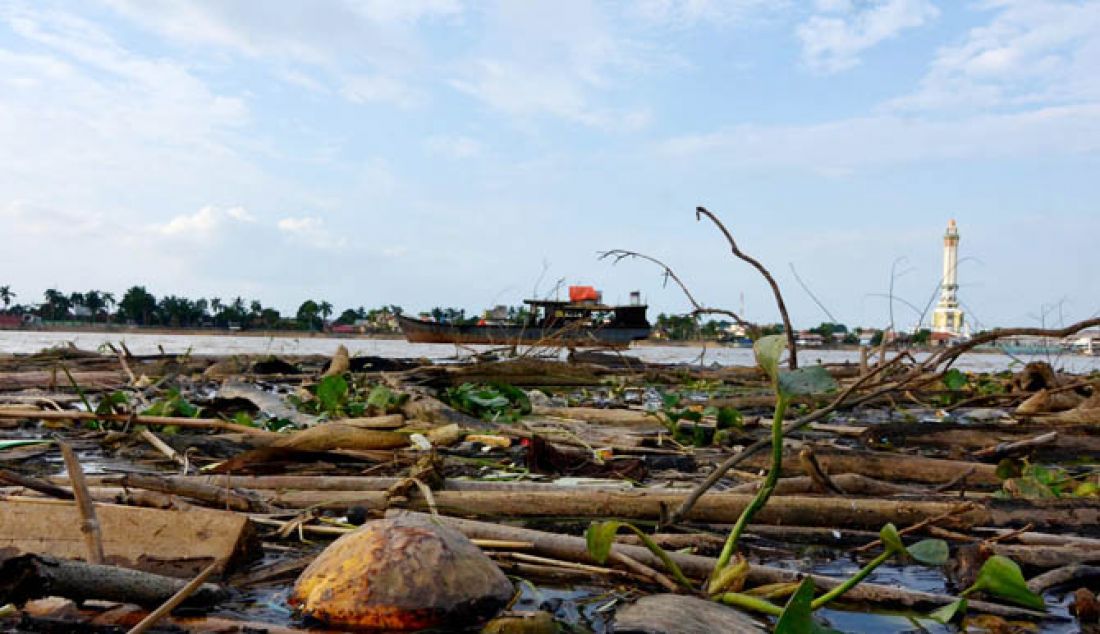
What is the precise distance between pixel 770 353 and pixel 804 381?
8 centimetres

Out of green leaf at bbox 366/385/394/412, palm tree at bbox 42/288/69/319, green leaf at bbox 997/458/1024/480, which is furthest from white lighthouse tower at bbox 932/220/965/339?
palm tree at bbox 42/288/69/319

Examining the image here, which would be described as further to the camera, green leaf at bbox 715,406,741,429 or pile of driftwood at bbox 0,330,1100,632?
green leaf at bbox 715,406,741,429

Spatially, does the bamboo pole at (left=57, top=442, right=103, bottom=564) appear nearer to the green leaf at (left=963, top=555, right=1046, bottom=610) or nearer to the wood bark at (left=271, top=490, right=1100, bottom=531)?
the wood bark at (left=271, top=490, right=1100, bottom=531)

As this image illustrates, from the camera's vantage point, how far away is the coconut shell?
2.05 metres

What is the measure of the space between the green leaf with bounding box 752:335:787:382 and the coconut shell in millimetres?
936

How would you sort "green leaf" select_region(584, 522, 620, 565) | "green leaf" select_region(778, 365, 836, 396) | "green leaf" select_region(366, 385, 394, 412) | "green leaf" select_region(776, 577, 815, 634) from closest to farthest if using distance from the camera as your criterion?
1. "green leaf" select_region(776, 577, 815, 634)
2. "green leaf" select_region(778, 365, 836, 396)
3. "green leaf" select_region(584, 522, 620, 565)
4. "green leaf" select_region(366, 385, 394, 412)

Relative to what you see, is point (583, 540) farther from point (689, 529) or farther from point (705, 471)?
point (705, 471)

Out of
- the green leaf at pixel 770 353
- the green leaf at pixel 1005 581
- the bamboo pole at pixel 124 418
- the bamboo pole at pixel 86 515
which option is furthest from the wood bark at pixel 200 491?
the green leaf at pixel 1005 581

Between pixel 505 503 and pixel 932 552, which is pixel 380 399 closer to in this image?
pixel 505 503

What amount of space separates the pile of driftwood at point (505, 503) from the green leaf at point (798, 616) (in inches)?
21.5

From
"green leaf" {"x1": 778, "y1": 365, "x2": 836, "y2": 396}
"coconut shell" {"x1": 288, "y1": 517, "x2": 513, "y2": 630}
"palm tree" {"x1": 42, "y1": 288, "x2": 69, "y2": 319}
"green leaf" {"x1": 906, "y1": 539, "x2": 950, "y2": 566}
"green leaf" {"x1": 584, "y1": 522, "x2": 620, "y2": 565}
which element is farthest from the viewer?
"palm tree" {"x1": 42, "y1": 288, "x2": 69, "y2": 319}

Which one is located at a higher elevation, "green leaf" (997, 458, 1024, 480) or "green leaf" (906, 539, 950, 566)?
"green leaf" (906, 539, 950, 566)

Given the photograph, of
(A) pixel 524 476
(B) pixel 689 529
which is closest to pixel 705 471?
(A) pixel 524 476

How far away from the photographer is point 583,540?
238 centimetres
